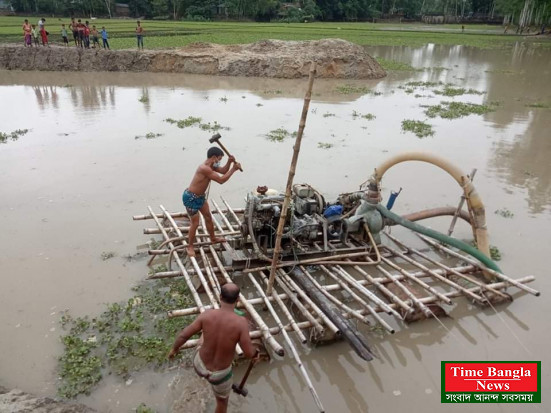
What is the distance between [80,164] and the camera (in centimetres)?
1030

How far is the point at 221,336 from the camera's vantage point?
10.8ft

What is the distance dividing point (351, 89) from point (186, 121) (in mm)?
10013

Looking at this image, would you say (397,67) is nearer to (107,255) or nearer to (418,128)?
(418,128)

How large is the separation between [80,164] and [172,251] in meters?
5.63

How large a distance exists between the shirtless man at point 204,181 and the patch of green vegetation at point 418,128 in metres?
9.05

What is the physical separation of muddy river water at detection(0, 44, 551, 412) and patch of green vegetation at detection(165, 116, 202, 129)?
1.25ft

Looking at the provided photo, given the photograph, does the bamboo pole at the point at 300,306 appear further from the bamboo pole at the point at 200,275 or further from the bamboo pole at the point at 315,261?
the bamboo pole at the point at 200,275

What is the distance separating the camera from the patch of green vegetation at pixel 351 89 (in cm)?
1997

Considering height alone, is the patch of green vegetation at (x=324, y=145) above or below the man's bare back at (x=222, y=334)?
below

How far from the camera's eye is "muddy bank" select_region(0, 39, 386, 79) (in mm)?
23844

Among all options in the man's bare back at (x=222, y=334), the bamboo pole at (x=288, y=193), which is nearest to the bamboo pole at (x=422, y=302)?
the bamboo pole at (x=288, y=193)

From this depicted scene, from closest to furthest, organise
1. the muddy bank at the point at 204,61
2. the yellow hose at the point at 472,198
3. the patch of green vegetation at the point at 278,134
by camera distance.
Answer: the yellow hose at the point at 472,198
the patch of green vegetation at the point at 278,134
the muddy bank at the point at 204,61

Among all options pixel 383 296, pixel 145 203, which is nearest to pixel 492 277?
pixel 383 296

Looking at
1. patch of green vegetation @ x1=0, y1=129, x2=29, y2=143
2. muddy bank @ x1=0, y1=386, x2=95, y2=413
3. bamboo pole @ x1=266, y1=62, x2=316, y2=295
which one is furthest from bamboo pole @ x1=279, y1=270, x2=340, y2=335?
patch of green vegetation @ x1=0, y1=129, x2=29, y2=143
